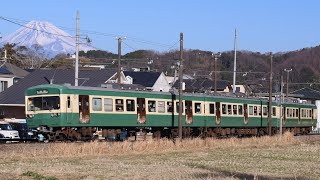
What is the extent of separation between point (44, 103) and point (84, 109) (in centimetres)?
191

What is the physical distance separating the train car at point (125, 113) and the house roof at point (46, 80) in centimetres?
1403

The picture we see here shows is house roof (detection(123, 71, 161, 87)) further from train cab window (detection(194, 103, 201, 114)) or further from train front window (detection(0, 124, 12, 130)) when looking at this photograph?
train front window (detection(0, 124, 12, 130))

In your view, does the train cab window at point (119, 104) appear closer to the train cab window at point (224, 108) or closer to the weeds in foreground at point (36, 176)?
the train cab window at point (224, 108)

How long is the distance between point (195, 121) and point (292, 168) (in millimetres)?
19507

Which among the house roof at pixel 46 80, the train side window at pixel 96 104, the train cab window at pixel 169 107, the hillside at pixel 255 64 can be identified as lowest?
the train cab window at pixel 169 107

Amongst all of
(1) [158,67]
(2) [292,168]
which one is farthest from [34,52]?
(2) [292,168]

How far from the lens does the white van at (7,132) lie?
3473 cm

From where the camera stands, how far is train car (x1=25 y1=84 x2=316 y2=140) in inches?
1121

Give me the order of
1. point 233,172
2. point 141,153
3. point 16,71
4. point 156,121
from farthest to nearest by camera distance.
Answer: point 16,71 < point 156,121 < point 141,153 < point 233,172

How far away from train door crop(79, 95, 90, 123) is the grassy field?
4396 millimetres

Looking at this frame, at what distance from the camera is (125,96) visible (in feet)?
102

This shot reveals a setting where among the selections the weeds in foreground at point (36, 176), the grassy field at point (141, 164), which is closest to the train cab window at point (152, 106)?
the grassy field at point (141, 164)

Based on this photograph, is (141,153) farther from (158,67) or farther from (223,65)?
(223,65)

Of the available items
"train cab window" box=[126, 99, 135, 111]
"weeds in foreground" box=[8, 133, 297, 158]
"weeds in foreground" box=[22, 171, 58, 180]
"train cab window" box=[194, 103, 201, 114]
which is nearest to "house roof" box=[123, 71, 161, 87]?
"train cab window" box=[194, 103, 201, 114]
